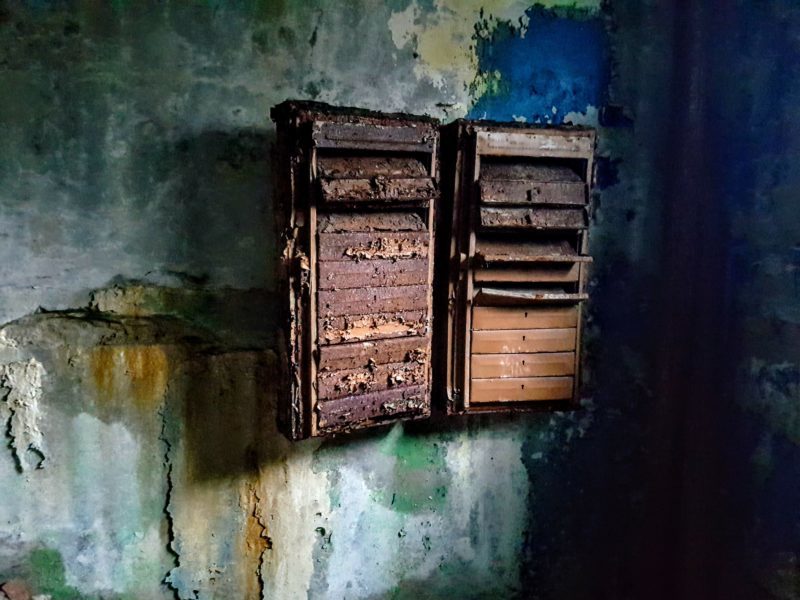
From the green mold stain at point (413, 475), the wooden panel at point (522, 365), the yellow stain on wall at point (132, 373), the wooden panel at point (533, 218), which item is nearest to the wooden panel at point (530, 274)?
the wooden panel at point (533, 218)

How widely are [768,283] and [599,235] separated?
0.58 metres

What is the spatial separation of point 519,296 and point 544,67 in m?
0.84

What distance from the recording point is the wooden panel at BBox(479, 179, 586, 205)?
2119 mm

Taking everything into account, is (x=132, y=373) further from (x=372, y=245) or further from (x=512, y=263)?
(x=512, y=263)

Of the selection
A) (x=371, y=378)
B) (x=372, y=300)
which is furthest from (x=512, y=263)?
(x=371, y=378)

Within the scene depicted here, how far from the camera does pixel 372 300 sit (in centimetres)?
205

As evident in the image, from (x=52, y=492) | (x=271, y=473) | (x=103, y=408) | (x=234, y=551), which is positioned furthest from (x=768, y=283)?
(x=52, y=492)

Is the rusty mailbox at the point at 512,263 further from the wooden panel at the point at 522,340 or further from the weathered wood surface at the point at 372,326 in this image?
the weathered wood surface at the point at 372,326

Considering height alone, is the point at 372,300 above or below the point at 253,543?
above

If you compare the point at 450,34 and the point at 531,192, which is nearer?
the point at 531,192

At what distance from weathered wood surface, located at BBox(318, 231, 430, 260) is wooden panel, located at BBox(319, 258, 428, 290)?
0.06 feet

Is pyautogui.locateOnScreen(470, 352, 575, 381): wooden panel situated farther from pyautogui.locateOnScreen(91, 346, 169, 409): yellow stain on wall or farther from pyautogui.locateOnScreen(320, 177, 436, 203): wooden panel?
pyautogui.locateOnScreen(91, 346, 169, 409): yellow stain on wall

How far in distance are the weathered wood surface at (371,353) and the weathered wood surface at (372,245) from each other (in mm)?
270

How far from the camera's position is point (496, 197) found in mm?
2121
